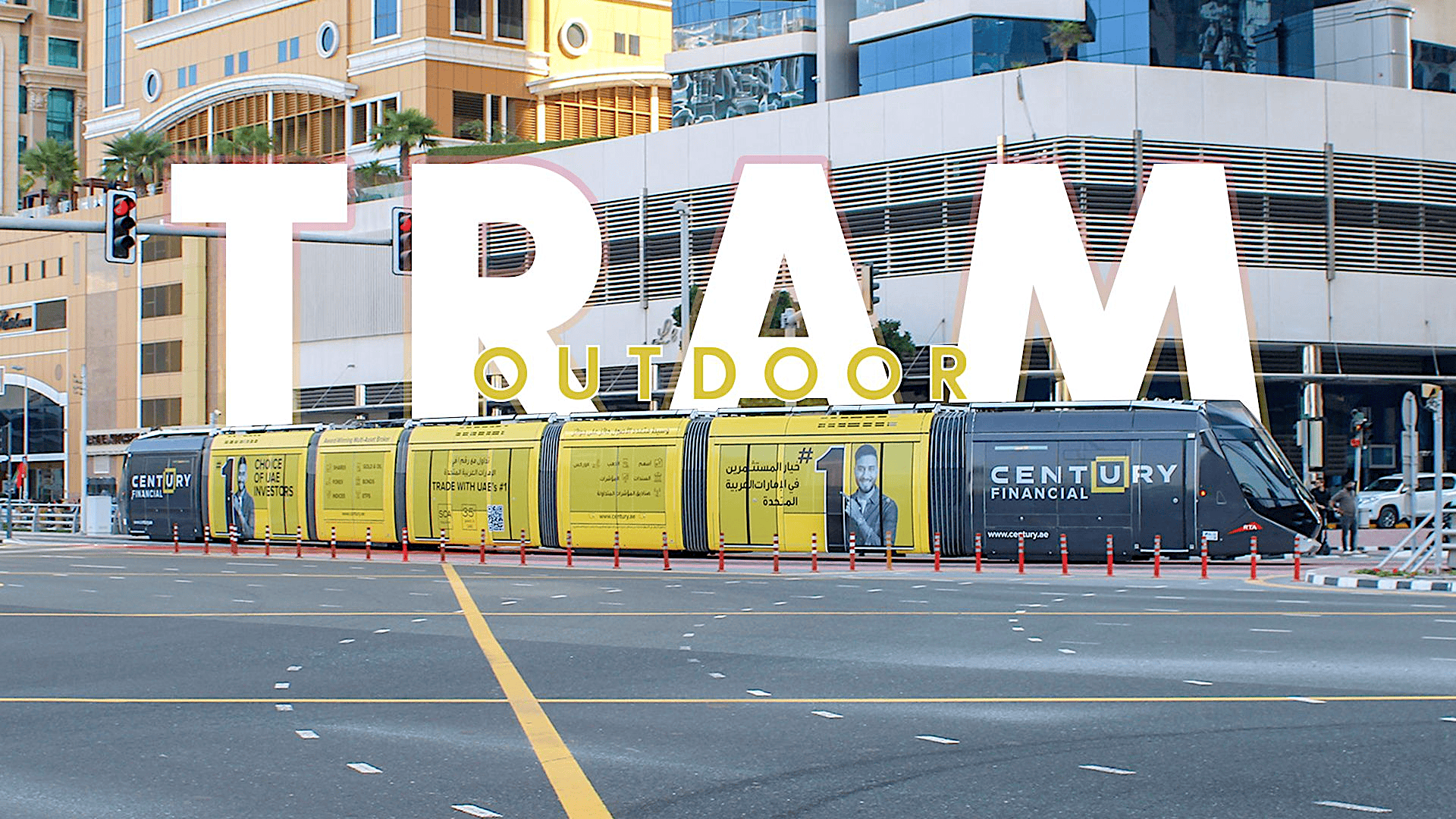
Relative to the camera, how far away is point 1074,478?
33.2 meters

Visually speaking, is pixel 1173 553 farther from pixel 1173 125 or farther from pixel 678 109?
pixel 678 109

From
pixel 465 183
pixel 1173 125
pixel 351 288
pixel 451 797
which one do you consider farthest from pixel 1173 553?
pixel 351 288

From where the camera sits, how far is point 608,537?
123ft

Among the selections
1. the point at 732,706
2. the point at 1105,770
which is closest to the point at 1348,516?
the point at 732,706

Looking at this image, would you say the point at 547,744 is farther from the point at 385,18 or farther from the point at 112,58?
the point at 112,58

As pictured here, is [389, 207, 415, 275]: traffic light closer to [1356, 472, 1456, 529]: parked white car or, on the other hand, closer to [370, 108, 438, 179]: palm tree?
[1356, 472, 1456, 529]: parked white car

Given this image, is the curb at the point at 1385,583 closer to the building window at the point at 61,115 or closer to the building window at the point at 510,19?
the building window at the point at 510,19

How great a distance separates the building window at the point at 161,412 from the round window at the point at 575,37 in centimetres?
2812

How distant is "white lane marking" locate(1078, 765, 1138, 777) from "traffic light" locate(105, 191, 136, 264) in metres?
17.3

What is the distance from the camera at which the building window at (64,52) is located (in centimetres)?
11600

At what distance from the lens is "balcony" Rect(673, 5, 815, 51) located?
2502 inches

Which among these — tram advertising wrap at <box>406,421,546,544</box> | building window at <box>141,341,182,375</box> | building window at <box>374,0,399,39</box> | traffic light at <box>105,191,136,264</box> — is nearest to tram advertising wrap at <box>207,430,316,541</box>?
tram advertising wrap at <box>406,421,546,544</box>

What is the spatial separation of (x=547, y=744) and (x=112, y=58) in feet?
322

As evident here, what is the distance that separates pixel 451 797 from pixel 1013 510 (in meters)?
25.5
